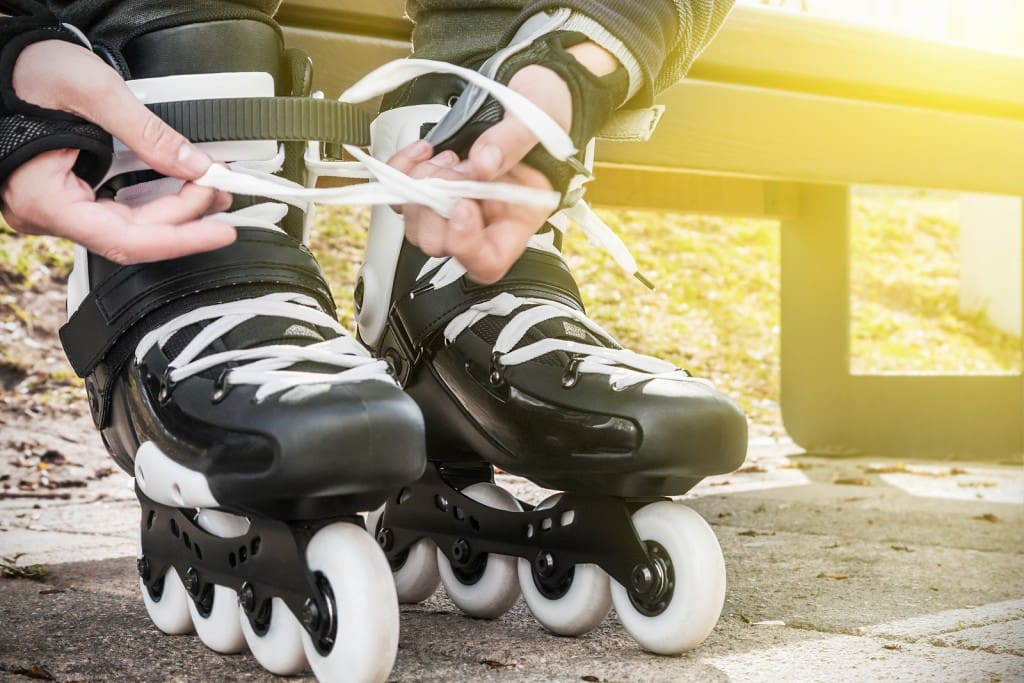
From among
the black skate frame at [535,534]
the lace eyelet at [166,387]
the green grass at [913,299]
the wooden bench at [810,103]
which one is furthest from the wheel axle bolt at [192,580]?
the green grass at [913,299]

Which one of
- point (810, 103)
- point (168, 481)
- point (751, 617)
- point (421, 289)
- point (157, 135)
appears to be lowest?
point (751, 617)

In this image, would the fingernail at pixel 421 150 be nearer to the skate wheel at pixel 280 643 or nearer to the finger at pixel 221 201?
the finger at pixel 221 201

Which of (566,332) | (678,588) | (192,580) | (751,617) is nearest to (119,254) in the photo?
(192,580)

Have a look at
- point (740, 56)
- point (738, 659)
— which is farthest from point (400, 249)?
point (740, 56)

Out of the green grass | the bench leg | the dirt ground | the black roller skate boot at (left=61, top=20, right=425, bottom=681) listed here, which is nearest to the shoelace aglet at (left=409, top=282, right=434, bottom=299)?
the black roller skate boot at (left=61, top=20, right=425, bottom=681)

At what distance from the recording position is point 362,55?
1250 mm

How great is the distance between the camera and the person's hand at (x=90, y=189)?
712mm

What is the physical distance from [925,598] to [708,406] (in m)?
0.39

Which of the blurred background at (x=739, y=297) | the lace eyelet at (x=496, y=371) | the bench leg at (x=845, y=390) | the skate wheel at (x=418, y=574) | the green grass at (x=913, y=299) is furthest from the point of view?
the green grass at (x=913, y=299)

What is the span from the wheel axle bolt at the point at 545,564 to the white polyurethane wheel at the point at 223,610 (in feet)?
0.78

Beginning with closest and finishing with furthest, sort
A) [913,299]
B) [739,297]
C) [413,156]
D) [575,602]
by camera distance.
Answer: [413,156] < [575,602] < [739,297] < [913,299]

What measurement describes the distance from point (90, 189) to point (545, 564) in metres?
0.44

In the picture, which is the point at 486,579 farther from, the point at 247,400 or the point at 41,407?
the point at 41,407

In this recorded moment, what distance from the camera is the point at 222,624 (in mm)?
775
